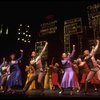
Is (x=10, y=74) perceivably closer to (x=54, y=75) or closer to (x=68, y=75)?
(x=54, y=75)

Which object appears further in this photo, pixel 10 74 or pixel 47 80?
pixel 47 80

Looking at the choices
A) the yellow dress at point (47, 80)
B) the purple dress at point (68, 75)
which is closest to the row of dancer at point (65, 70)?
the purple dress at point (68, 75)

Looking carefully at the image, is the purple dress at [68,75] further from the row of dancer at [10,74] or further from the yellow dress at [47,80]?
the yellow dress at [47,80]

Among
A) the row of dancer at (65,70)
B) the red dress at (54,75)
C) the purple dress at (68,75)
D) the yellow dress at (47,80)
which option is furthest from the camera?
the yellow dress at (47,80)

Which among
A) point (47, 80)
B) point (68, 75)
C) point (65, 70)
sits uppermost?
point (65, 70)

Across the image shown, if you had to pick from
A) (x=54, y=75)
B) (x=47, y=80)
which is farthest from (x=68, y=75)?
(x=47, y=80)

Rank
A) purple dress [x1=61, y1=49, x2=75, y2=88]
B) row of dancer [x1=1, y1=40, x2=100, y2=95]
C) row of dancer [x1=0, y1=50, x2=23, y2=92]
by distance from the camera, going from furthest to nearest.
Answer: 1. row of dancer [x1=0, y1=50, x2=23, y2=92]
2. purple dress [x1=61, y1=49, x2=75, y2=88]
3. row of dancer [x1=1, y1=40, x2=100, y2=95]

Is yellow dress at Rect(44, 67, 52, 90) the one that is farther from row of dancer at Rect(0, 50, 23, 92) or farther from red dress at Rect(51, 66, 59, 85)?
row of dancer at Rect(0, 50, 23, 92)

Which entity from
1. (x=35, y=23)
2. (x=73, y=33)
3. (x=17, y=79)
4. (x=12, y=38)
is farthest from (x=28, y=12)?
(x=17, y=79)

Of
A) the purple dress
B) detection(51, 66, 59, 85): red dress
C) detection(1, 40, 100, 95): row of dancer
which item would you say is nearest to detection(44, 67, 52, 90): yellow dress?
detection(51, 66, 59, 85): red dress

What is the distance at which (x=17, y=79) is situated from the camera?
10734mm

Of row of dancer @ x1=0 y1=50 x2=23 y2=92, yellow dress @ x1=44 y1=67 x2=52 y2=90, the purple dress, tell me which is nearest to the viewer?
the purple dress

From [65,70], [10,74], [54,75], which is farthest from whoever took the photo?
[54,75]

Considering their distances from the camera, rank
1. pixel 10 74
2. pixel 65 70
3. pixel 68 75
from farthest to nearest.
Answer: pixel 10 74
pixel 65 70
pixel 68 75
